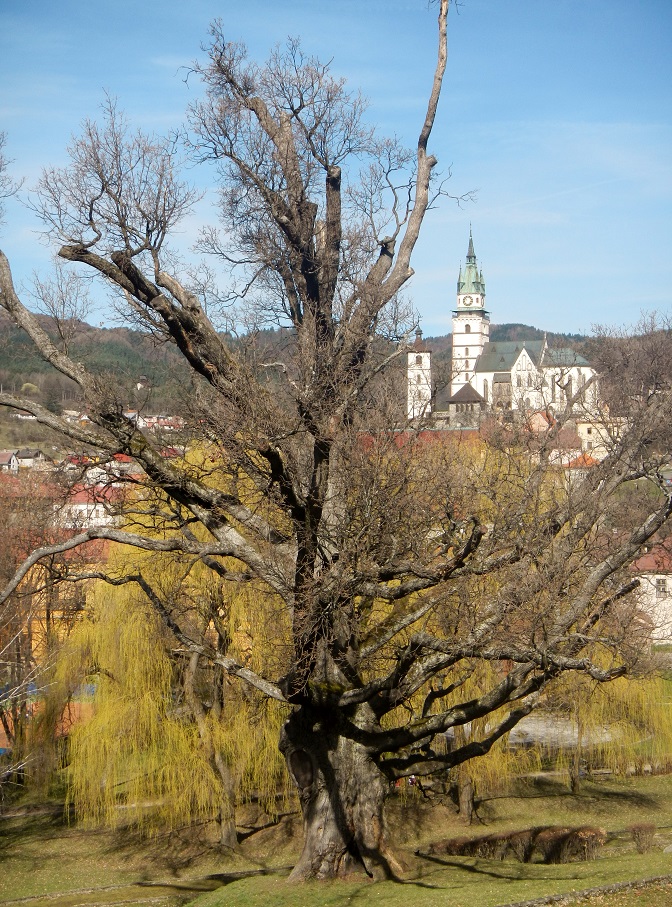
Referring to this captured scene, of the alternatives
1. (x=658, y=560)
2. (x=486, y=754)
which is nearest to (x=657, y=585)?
(x=658, y=560)

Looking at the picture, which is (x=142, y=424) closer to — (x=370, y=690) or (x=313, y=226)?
(x=313, y=226)

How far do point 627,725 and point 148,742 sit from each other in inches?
443

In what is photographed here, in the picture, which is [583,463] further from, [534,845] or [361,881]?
[361,881]

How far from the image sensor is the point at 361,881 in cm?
1131

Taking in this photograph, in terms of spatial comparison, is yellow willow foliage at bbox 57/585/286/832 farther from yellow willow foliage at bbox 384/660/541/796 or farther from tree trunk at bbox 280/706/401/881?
tree trunk at bbox 280/706/401/881

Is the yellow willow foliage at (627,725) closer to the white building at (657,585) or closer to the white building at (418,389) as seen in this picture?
the white building at (657,585)

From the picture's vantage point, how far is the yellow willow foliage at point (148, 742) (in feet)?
61.6

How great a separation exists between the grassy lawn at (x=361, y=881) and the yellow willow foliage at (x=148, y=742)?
0.82 metres

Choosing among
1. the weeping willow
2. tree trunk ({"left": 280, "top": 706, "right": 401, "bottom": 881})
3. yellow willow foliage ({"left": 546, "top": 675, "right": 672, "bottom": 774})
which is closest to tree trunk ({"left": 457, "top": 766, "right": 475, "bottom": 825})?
the weeping willow

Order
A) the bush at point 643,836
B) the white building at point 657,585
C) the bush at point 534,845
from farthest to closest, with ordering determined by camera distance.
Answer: the bush at point 534,845
the white building at point 657,585
the bush at point 643,836

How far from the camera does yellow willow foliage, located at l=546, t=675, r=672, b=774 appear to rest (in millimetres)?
21594

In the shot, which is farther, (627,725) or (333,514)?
(627,725)

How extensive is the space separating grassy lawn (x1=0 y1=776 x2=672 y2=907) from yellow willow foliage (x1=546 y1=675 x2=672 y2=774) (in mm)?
740

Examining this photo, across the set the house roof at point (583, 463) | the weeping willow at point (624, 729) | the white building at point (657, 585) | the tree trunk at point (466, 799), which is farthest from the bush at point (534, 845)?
the house roof at point (583, 463)
